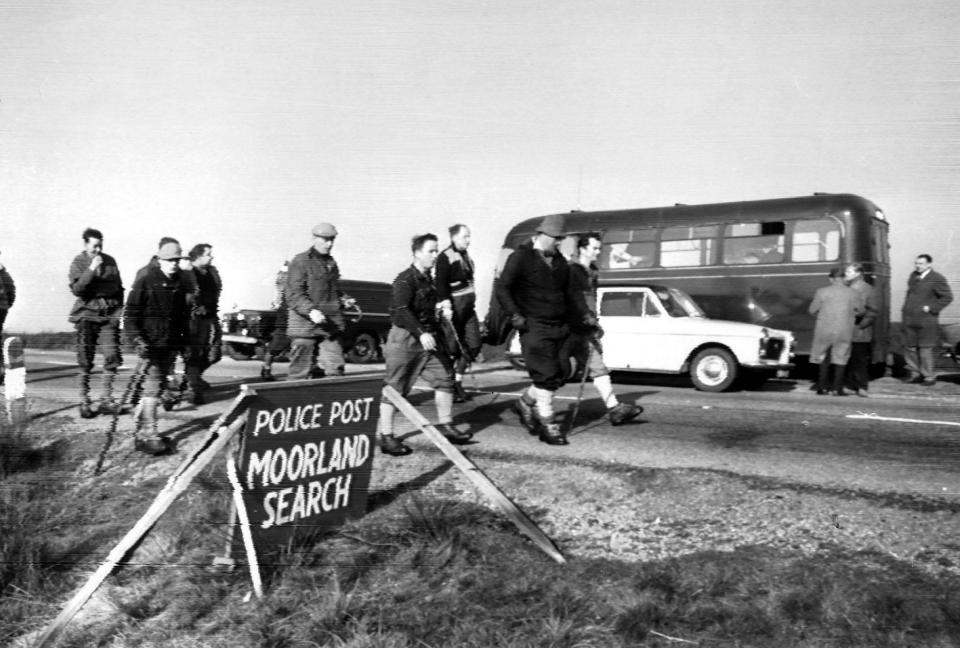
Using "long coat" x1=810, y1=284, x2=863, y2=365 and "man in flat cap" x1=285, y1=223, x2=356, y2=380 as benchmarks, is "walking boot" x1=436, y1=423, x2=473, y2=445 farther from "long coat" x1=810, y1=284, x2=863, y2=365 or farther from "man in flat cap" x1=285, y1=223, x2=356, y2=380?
"long coat" x1=810, y1=284, x2=863, y2=365

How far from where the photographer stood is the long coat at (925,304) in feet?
43.9

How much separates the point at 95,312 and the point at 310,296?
230 centimetres

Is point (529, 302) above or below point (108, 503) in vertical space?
above

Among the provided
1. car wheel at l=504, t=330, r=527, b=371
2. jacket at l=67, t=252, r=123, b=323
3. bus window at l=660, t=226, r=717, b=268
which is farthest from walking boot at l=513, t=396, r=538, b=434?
bus window at l=660, t=226, r=717, b=268

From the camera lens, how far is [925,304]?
1352 cm

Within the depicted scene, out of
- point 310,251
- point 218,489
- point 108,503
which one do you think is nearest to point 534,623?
point 218,489

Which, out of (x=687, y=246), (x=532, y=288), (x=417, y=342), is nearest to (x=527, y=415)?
(x=532, y=288)

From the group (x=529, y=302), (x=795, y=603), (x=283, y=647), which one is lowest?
(x=283, y=647)

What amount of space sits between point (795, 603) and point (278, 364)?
13.9 metres

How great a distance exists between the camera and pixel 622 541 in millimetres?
4805

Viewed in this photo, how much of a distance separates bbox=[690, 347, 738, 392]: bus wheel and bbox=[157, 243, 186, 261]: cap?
26.4 ft

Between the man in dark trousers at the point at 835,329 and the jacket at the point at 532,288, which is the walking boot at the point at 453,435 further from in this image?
the man in dark trousers at the point at 835,329

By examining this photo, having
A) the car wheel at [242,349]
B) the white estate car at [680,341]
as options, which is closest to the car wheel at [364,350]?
the car wheel at [242,349]

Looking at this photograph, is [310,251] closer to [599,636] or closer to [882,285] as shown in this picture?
[599,636]
